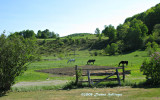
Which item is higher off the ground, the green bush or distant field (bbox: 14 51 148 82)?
the green bush

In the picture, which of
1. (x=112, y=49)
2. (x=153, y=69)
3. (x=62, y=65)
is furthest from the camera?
(x=112, y=49)

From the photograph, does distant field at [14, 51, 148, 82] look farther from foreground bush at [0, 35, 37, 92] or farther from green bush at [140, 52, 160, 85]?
foreground bush at [0, 35, 37, 92]

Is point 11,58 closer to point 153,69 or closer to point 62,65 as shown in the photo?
point 153,69

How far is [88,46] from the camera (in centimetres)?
13500

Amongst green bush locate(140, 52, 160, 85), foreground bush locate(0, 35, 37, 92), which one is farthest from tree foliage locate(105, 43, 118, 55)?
foreground bush locate(0, 35, 37, 92)

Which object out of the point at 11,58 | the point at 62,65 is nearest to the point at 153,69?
the point at 11,58

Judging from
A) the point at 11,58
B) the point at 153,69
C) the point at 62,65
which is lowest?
the point at 62,65

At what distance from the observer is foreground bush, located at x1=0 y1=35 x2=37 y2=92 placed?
43.8 ft

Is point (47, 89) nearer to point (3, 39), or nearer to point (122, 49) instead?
point (3, 39)

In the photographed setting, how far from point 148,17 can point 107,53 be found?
5954cm

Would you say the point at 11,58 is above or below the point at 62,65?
above

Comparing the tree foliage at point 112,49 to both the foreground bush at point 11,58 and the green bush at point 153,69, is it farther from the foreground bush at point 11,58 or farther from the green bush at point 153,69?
the foreground bush at point 11,58

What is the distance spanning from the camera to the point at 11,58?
44.3 ft

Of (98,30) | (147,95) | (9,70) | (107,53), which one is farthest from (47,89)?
(98,30)
